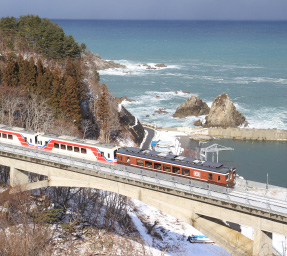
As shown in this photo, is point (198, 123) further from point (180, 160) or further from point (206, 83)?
point (180, 160)

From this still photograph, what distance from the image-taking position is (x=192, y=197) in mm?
34750

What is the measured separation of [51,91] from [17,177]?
824 inches

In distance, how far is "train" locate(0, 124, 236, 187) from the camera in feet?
117

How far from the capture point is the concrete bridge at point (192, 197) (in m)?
32.0

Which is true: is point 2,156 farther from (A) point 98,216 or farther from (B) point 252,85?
(B) point 252,85

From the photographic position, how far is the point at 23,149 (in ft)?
143

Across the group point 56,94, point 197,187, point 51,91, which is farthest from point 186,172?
point 51,91

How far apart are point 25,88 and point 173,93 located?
64.8 m

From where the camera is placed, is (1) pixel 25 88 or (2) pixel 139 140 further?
(2) pixel 139 140

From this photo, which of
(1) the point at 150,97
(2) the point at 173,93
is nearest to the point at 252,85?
(2) the point at 173,93

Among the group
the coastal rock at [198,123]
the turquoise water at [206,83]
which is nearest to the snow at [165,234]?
the coastal rock at [198,123]

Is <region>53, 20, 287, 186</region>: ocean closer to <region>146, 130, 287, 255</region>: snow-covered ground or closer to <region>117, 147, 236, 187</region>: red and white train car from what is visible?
<region>146, 130, 287, 255</region>: snow-covered ground

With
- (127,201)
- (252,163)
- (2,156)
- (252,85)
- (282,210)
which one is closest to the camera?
(282,210)

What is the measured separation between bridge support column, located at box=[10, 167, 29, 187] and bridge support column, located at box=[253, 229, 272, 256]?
25204mm
